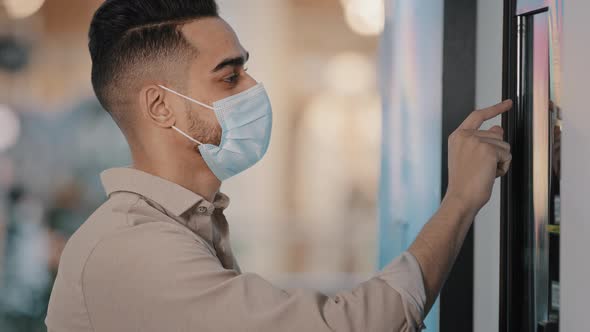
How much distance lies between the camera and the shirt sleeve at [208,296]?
0.88 m

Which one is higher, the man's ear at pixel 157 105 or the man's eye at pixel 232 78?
the man's eye at pixel 232 78

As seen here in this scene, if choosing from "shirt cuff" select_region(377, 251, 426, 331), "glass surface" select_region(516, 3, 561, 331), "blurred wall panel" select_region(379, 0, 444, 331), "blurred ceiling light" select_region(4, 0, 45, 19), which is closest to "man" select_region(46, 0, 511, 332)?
"shirt cuff" select_region(377, 251, 426, 331)

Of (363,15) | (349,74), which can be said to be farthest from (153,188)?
(363,15)

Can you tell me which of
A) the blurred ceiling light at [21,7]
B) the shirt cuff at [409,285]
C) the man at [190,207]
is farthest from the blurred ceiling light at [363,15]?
the shirt cuff at [409,285]

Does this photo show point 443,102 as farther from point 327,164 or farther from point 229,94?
point 327,164

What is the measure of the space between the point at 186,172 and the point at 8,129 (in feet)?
7.00

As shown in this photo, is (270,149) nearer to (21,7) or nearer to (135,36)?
(21,7)

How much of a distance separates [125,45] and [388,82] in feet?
3.44

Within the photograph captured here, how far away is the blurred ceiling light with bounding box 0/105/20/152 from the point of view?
3064 millimetres

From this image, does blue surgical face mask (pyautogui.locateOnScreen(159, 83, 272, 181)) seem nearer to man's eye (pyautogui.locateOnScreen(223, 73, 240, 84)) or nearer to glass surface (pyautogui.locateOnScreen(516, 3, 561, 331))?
man's eye (pyautogui.locateOnScreen(223, 73, 240, 84))

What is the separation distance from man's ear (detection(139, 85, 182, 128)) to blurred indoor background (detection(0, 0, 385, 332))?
2040mm

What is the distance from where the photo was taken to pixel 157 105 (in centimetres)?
125

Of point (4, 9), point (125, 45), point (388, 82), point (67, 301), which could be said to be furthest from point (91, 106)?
point (67, 301)

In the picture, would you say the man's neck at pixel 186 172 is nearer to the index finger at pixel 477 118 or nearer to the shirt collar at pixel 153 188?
the shirt collar at pixel 153 188
